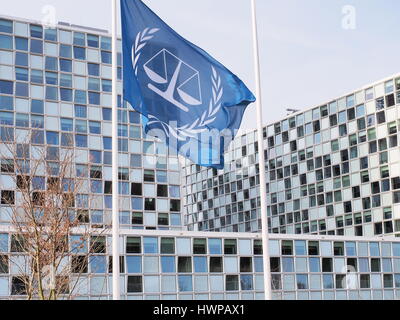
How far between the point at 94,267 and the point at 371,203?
57.1m

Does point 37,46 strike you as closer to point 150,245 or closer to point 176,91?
point 150,245

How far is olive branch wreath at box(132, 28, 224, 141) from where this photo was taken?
65.2ft

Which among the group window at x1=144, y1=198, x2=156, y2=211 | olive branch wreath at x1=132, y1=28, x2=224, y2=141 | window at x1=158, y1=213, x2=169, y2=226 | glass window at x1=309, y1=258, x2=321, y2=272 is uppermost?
window at x1=144, y1=198, x2=156, y2=211

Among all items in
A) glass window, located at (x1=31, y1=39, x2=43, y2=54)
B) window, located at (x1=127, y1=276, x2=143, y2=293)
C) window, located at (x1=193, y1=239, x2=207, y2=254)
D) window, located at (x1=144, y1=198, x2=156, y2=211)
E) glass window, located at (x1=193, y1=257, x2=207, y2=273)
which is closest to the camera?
window, located at (x1=127, y1=276, x2=143, y2=293)

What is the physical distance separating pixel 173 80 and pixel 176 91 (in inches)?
12.7

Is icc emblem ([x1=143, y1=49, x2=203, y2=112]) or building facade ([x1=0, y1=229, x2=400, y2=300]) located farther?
building facade ([x1=0, y1=229, x2=400, y2=300])

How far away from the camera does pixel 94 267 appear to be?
52.8m

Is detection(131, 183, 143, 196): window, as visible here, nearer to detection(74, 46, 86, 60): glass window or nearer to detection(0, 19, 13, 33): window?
detection(74, 46, 86, 60): glass window

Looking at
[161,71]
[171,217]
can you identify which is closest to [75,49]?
[171,217]

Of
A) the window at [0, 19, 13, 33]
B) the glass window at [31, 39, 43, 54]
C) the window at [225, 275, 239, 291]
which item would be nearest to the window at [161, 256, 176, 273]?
the window at [225, 275, 239, 291]

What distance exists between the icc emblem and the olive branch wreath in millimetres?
369

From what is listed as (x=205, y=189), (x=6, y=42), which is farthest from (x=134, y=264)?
(x=205, y=189)

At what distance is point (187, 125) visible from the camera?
19984 mm

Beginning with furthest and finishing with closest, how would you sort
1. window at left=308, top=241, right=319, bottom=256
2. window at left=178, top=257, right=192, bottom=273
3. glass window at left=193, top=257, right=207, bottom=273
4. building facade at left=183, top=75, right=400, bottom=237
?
building facade at left=183, top=75, right=400, bottom=237 < window at left=308, top=241, right=319, bottom=256 < glass window at left=193, top=257, right=207, bottom=273 < window at left=178, top=257, right=192, bottom=273
